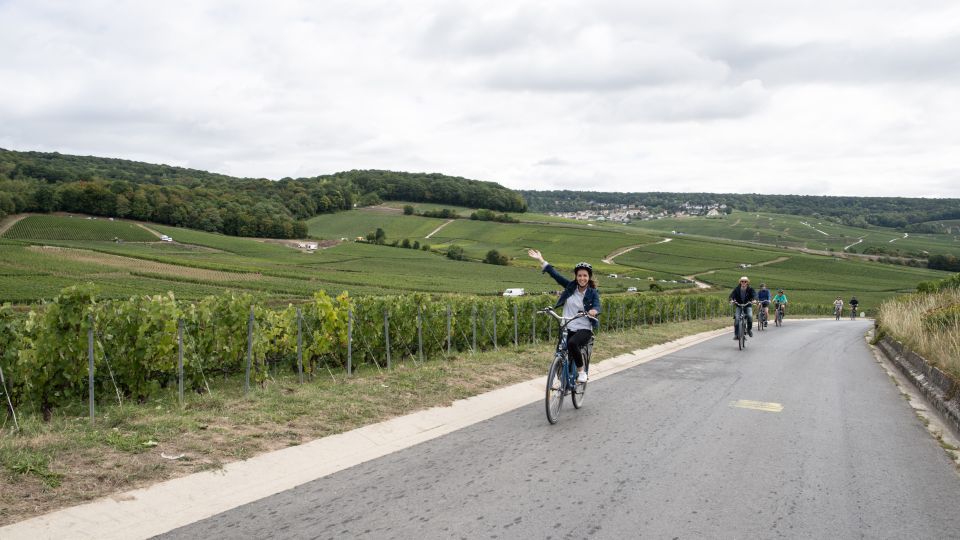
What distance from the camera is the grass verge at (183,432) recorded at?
5.00 m

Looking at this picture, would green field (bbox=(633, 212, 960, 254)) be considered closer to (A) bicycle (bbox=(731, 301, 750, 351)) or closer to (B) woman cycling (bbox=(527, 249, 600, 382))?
(A) bicycle (bbox=(731, 301, 750, 351))

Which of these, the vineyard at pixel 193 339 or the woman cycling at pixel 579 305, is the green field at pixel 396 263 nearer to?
the vineyard at pixel 193 339

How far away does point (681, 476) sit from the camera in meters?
5.89

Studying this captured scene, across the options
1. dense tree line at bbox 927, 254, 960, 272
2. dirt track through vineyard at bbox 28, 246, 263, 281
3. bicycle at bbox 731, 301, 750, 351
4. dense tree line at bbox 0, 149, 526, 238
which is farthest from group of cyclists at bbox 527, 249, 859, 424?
dense tree line at bbox 927, 254, 960, 272

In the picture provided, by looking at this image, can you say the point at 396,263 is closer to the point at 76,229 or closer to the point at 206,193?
the point at 76,229

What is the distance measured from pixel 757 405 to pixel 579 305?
3.34 meters

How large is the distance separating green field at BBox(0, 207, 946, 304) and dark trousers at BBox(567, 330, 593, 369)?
131 feet

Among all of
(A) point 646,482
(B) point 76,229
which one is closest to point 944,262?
(A) point 646,482

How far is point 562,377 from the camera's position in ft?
27.9

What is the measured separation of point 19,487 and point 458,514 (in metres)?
3.41

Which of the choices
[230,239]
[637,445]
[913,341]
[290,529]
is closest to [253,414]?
[290,529]

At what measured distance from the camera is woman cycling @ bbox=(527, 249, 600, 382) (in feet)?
27.9

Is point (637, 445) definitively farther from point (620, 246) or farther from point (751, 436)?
point (620, 246)

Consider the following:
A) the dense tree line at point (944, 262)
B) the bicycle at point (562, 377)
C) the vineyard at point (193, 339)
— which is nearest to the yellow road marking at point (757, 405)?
the bicycle at point (562, 377)
